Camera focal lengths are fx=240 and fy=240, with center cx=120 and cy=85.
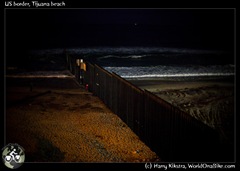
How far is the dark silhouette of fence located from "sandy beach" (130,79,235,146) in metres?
2.25

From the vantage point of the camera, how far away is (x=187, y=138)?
17.0 feet

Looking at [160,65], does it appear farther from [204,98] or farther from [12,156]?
→ [12,156]

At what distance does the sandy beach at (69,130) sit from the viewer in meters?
6.41

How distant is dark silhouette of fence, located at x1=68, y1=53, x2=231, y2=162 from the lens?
480 cm

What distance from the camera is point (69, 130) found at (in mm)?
7836

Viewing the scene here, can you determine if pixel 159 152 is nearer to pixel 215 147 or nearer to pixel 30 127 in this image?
pixel 215 147

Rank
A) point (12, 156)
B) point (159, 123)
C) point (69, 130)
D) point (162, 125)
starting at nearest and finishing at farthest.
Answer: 1. point (12, 156)
2. point (162, 125)
3. point (159, 123)
4. point (69, 130)

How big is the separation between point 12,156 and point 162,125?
12.4 ft

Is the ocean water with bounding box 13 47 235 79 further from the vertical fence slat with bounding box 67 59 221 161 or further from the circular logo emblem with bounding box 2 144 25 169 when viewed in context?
the circular logo emblem with bounding box 2 144 25 169

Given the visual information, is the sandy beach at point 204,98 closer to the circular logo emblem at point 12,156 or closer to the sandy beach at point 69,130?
the sandy beach at point 69,130

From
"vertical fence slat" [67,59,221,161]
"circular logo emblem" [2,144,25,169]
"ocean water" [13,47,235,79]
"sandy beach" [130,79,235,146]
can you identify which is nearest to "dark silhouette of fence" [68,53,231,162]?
"vertical fence slat" [67,59,221,161]

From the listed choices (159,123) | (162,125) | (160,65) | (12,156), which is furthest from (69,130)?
(160,65)

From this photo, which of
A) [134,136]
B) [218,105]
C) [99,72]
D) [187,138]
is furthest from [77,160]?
[218,105]

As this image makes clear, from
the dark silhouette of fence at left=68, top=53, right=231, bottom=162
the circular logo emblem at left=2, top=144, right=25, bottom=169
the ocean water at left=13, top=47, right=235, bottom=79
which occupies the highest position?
the ocean water at left=13, top=47, right=235, bottom=79
